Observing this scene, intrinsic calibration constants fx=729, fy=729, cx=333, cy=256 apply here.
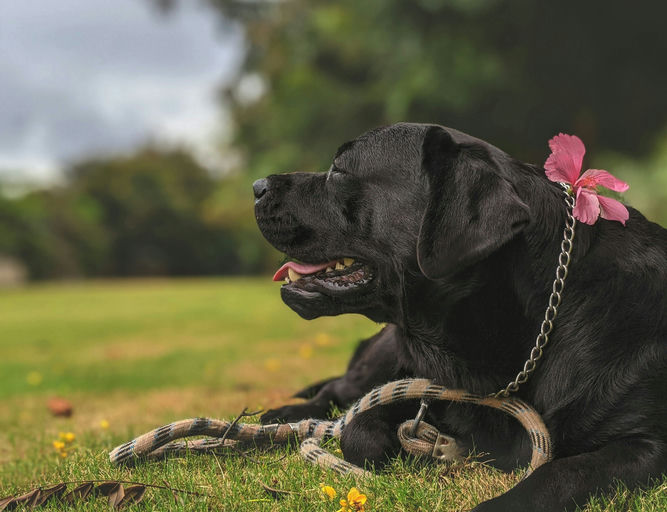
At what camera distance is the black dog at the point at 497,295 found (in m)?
2.31

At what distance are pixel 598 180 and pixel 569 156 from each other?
13 cm

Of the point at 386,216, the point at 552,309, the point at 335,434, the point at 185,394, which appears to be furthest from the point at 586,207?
the point at 185,394

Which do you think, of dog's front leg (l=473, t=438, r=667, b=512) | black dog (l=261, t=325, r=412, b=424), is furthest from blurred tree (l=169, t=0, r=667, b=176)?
dog's front leg (l=473, t=438, r=667, b=512)

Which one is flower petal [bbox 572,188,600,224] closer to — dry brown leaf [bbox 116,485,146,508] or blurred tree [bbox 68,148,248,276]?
dry brown leaf [bbox 116,485,146,508]

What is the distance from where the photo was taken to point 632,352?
2428mm

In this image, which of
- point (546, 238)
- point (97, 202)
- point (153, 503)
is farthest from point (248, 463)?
point (97, 202)

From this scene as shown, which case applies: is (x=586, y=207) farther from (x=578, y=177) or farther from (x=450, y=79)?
(x=450, y=79)

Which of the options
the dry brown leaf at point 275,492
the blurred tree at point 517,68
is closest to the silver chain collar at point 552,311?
the dry brown leaf at point 275,492

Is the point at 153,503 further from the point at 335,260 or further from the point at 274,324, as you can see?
the point at 274,324

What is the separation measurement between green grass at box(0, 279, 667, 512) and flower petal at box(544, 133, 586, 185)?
1069 millimetres

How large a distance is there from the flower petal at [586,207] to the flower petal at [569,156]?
3.7 inches

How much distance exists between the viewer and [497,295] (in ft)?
8.16

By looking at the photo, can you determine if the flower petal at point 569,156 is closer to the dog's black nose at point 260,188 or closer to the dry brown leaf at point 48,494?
the dog's black nose at point 260,188

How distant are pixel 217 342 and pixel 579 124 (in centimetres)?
973
